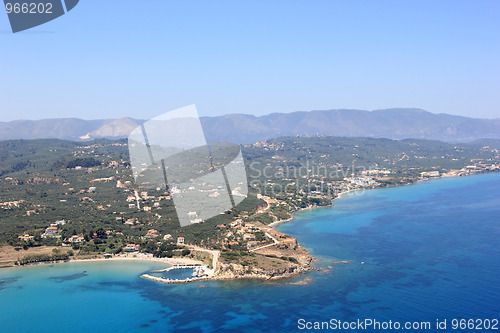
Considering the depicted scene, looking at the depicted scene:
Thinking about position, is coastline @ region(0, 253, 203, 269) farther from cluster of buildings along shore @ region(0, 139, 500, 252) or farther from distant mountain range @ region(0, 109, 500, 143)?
distant mountain range @ region(0, 109, 500, 143)

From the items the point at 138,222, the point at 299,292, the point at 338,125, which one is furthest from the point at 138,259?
the point at 338,125

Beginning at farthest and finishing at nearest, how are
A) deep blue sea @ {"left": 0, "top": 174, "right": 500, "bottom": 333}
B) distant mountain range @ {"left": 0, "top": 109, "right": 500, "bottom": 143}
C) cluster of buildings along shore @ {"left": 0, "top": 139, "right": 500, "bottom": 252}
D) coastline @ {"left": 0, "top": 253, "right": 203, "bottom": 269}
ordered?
1. distant mountain range @ {"left": 0, "top": 109, "right": 500, "bottom": 143}
2. cluster of buildings along shore @ {"left": 0, "top": 139, "right": 500, "bottom": 252}
3. coastline @ {"left": 0, "top": 253, "right": 203, "bottom": 269}
4. deep blue sea @ {"left": 0, "top": 174, "right": 500, "bottom": 333}

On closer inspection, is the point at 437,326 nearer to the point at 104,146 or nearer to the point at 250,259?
the point at 250,259

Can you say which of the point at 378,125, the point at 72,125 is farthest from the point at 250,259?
the point at 378,125

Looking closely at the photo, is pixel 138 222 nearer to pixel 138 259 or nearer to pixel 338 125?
pixel 138 259

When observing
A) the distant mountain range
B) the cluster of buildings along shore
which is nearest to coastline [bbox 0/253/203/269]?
the cluster of buildings along shore

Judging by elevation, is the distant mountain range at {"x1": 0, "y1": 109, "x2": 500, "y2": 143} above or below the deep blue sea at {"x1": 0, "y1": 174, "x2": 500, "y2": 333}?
above

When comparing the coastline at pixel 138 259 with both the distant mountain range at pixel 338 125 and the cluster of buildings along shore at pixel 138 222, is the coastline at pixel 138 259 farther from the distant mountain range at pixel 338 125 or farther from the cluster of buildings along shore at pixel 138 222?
the distant mountain range at pixel 338 125
